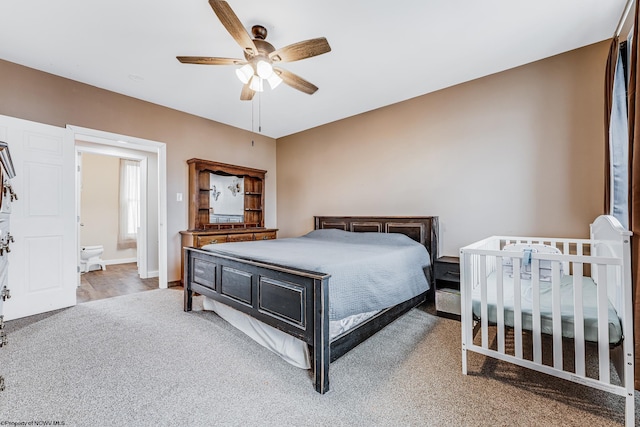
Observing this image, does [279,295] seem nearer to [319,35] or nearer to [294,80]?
[294,80]

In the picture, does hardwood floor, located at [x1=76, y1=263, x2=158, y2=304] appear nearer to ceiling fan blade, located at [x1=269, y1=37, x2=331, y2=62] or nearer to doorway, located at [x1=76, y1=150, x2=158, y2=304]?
doorway, located at [x1=76, y1=150, x2=158, y2=304]

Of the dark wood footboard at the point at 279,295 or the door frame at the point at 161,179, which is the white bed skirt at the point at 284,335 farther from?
the door frame at the point at 161,179

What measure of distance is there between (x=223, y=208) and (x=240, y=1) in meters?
3.18

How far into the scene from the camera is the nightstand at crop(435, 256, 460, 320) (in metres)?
2.80

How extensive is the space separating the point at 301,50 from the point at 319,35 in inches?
20.3

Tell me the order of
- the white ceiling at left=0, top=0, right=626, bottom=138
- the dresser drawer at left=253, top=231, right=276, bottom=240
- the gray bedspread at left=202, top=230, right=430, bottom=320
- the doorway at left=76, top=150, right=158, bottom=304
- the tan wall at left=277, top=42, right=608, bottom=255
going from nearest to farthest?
the gray bedspread at left=202, top=230, right=430, bottom=320 < the white ceiling at left=0, top=0, right=626, bottom=138 < the tan wall at left=277, top=42, right=608, bottom=255 < the dresser drawer at left=253, top=231, right=276, bottom=240 < the doorway at left=76, top=150, right=158, bottom=304

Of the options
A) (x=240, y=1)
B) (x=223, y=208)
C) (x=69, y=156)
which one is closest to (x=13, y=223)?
(x=69, y=156)

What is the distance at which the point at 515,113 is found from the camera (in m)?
2.95

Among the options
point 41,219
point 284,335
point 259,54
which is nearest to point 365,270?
point 284,335

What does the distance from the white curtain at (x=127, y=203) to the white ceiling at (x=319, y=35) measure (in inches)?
125

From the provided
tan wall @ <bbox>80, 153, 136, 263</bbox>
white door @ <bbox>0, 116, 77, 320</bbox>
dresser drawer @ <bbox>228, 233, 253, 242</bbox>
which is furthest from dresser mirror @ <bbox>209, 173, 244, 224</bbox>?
tan wall @ <bbox>80, 153, 136, 263</bbox>

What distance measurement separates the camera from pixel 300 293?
1.79 metres

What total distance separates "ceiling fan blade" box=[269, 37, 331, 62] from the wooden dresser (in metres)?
2.52

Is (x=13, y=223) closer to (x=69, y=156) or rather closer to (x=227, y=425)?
(x=69, y=156)
